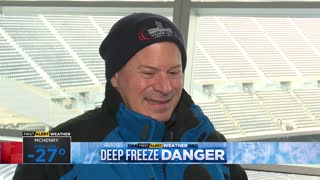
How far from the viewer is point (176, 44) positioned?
1.28 metres

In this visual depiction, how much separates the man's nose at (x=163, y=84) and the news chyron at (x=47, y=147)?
12.9 inches

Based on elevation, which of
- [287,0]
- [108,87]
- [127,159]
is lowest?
[127,159]

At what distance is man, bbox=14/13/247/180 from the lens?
1.26 metres

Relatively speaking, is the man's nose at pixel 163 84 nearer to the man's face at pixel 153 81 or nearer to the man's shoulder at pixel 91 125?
the man's face at pixel 153 81

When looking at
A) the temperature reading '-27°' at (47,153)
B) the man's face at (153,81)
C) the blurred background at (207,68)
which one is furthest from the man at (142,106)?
the blurred background at (207,68)

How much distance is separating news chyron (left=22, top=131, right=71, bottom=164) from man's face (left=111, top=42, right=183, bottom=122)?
0.82 feet

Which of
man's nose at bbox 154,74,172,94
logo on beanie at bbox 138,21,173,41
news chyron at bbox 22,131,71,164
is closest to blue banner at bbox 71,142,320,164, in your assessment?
news chyron at bbox 22,131,71,164

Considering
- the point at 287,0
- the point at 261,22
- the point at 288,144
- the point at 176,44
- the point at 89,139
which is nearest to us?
the point at 176,44

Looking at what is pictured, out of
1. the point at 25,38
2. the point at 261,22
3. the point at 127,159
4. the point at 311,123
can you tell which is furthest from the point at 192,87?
the point at 127,159

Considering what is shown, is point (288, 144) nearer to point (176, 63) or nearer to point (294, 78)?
point (176, 63)

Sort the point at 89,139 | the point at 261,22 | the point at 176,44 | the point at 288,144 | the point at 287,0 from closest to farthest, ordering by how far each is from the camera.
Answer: the point at 176,44, the point at 89,139, the point at 288,144, the point at 287,0, the point at 261,22

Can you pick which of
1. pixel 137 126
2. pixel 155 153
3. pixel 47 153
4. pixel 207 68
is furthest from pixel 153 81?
pixel 207 68

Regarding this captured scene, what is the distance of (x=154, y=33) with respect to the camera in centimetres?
124

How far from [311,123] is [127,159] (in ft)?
5.98
